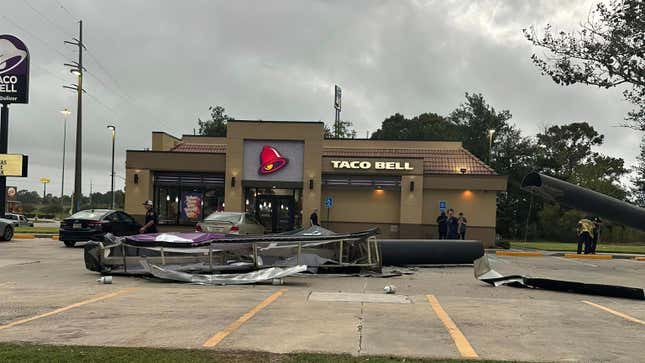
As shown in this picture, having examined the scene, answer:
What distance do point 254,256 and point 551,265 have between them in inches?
430

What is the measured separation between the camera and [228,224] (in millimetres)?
16328

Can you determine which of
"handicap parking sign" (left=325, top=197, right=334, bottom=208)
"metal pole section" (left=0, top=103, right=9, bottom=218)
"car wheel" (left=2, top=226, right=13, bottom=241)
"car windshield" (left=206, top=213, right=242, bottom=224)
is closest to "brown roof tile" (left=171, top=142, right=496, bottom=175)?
"handicap parking sign" (left=325, top=197, right=334, bottom=208)

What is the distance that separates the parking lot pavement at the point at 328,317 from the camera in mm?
5695

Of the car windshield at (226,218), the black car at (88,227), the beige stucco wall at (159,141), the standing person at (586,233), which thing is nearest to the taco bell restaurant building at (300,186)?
the beige stucco wall at (159,141)

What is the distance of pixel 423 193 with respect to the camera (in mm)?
28000

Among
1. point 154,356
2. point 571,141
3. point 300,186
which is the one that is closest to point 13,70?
point 300,186

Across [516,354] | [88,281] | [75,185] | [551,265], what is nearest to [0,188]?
[75,185]

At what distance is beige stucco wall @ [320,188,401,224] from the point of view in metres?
27.9

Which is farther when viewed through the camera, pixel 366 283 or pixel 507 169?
pixel 507 169

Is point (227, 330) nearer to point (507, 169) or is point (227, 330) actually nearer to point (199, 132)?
point (507, 169)

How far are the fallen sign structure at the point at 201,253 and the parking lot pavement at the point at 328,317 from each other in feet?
1.35

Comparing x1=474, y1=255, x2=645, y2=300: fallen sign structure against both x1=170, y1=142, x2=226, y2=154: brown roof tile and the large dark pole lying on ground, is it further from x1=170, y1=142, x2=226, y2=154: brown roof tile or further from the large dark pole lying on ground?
x1=170, y1=142, x2=226, y2=154: brown roof tile

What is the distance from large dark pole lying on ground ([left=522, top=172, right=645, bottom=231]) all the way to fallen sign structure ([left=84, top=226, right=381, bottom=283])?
433 centimetres

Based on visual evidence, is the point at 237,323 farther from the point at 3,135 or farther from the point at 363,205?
the point at 3,135
